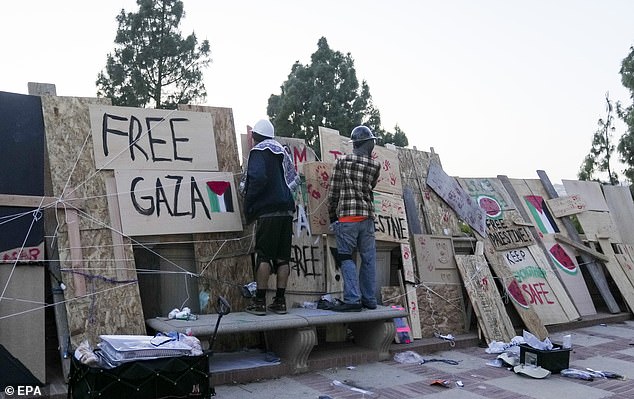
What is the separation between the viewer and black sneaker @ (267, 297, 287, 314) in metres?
5.45

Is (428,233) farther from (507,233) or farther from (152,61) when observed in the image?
(152,61)

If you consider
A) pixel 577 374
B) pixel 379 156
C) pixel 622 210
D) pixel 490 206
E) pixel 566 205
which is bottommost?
pixel 577 374

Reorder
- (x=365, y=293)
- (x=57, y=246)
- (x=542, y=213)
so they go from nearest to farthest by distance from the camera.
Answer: (x=57, y=246) < (x=365, y=293) < (x=542, y=213)

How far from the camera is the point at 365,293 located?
240 inches

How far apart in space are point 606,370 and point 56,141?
590cm

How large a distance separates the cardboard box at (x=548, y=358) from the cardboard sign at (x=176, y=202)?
10.6 feet

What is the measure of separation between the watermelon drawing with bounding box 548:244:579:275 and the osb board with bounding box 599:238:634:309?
732mm

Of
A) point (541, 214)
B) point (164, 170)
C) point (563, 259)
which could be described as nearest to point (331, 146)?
point (164, 170)

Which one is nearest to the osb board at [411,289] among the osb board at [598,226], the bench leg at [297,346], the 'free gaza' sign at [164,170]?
the bench leg at [297,346]

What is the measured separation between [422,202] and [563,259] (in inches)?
114

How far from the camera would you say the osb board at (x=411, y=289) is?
6648 mm

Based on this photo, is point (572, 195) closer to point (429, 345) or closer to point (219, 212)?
point (429, 345)

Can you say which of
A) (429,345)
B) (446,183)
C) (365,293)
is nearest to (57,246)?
(365,293)

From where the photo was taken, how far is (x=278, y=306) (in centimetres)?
546
